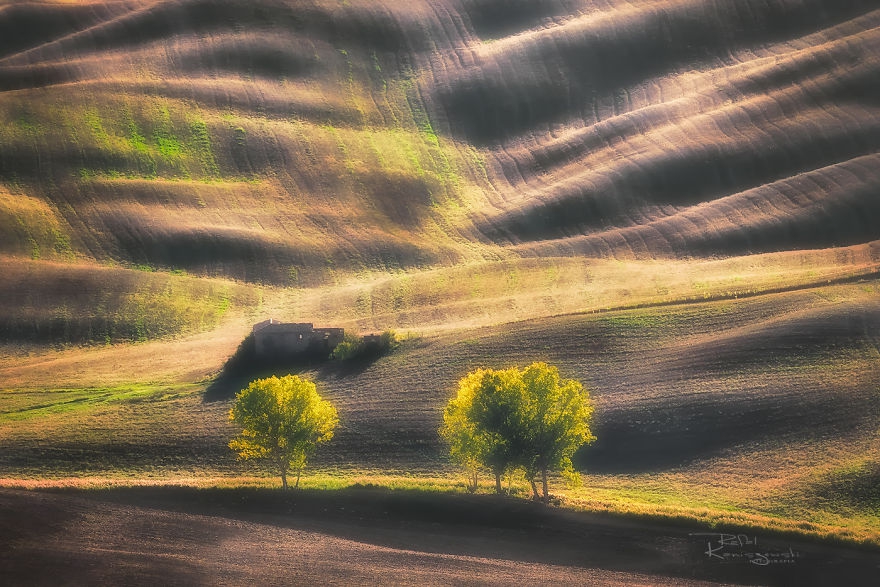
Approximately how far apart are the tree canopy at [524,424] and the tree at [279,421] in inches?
383

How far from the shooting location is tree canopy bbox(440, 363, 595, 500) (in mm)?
68375

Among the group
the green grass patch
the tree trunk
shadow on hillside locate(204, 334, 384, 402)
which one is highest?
shadow on hillside locate(204, 334, 384, 402)

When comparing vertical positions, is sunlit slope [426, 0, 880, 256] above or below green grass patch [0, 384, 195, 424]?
above

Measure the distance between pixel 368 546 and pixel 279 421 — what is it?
1411 centimetres

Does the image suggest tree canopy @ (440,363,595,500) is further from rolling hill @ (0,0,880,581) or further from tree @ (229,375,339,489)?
tree @ (229,375,339,489)

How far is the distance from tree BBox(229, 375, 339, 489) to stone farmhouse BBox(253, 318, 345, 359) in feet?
74.4

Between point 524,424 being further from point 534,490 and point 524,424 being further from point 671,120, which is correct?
point 671,120

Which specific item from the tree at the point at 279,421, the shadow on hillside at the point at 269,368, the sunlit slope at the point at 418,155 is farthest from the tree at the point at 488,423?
the sunlit slope at the point at 418,155

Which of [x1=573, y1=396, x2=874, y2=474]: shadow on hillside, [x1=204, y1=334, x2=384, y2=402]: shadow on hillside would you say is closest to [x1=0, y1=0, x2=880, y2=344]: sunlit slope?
[x1=204, y1=334, x2=384, y2=402]: shadow on hillside

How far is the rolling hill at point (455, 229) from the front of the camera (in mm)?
78375

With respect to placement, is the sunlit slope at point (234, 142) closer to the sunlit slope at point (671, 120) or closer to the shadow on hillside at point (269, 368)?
the sunlit slope at point (671, 120)

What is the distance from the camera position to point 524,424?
68.5 m

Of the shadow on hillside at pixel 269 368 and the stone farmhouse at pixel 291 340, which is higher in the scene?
the stone farmhouse at pixel 291 340

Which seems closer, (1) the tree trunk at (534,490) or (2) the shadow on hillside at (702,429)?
(1) the tree trunk at (534,490)
